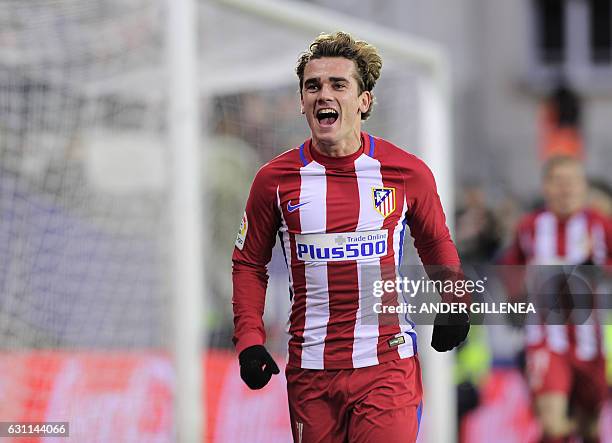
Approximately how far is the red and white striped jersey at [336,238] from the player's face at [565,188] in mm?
3048

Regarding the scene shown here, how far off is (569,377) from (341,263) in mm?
3421

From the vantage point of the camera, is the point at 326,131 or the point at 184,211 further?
the point at 184,211

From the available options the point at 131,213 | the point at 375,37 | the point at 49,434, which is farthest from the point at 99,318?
the point at 375,37

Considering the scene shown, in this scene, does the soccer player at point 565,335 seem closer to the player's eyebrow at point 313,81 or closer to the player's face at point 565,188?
the player's face at point 565,188

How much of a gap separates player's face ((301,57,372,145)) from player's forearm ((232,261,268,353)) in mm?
455

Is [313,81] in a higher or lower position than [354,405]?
higher

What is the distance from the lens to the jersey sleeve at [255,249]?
134 inches

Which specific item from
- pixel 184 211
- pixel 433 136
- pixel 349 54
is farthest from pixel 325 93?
pixel 433 136

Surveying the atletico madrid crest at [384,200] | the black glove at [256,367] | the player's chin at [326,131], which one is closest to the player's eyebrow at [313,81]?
the player's chin at [326,131]

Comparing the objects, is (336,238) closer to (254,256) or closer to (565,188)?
(254,256)

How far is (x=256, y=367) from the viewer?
10.6 ft

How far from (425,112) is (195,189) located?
2.14 m

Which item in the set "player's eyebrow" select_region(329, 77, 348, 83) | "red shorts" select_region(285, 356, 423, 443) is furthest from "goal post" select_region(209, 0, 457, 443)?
"player's eyebrow" select_region(329, 77, 348, 83)

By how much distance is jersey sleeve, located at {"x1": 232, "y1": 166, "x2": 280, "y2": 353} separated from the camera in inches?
134
